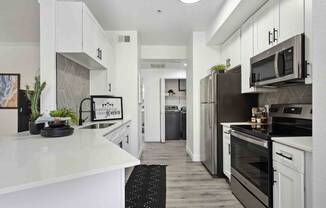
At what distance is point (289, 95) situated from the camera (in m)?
2.48

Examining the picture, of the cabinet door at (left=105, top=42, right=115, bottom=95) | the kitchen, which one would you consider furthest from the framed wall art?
the cabinet door at (left=105, top=42, right=115, bottom=95)

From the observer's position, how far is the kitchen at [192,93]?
3.54ft

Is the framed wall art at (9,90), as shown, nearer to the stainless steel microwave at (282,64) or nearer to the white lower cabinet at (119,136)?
the white lower cabinet at (119,136)

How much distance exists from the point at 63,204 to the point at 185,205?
1.72 m

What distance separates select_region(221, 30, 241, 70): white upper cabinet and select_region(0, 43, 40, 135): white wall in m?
4.27

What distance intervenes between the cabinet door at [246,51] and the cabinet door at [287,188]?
52.0 inches

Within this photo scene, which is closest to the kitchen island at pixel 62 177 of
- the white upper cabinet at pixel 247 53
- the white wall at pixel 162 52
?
the white upper cabinet at pixel 247 53

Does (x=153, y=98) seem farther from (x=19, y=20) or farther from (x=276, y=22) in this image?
→ (x=276, y=22)

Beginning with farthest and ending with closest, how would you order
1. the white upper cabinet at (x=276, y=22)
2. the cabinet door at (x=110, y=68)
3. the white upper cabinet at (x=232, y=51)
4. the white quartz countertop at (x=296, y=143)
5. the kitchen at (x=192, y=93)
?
the cabinet door at (x=110, y=68) → the white upper cabinet at (x=232, y=51) → the white upper cabinet at (x=276, y=22) → the white quartz countertop at (x=296, y=143) → the kitchen at (x=192, y=93)

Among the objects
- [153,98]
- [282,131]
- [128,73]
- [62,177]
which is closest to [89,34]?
[128,73]

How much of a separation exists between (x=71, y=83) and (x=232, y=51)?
2.56m

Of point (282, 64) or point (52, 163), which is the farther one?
point (282, 64)

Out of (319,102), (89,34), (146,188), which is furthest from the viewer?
(146,188)

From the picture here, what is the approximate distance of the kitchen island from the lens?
2.57 ft
